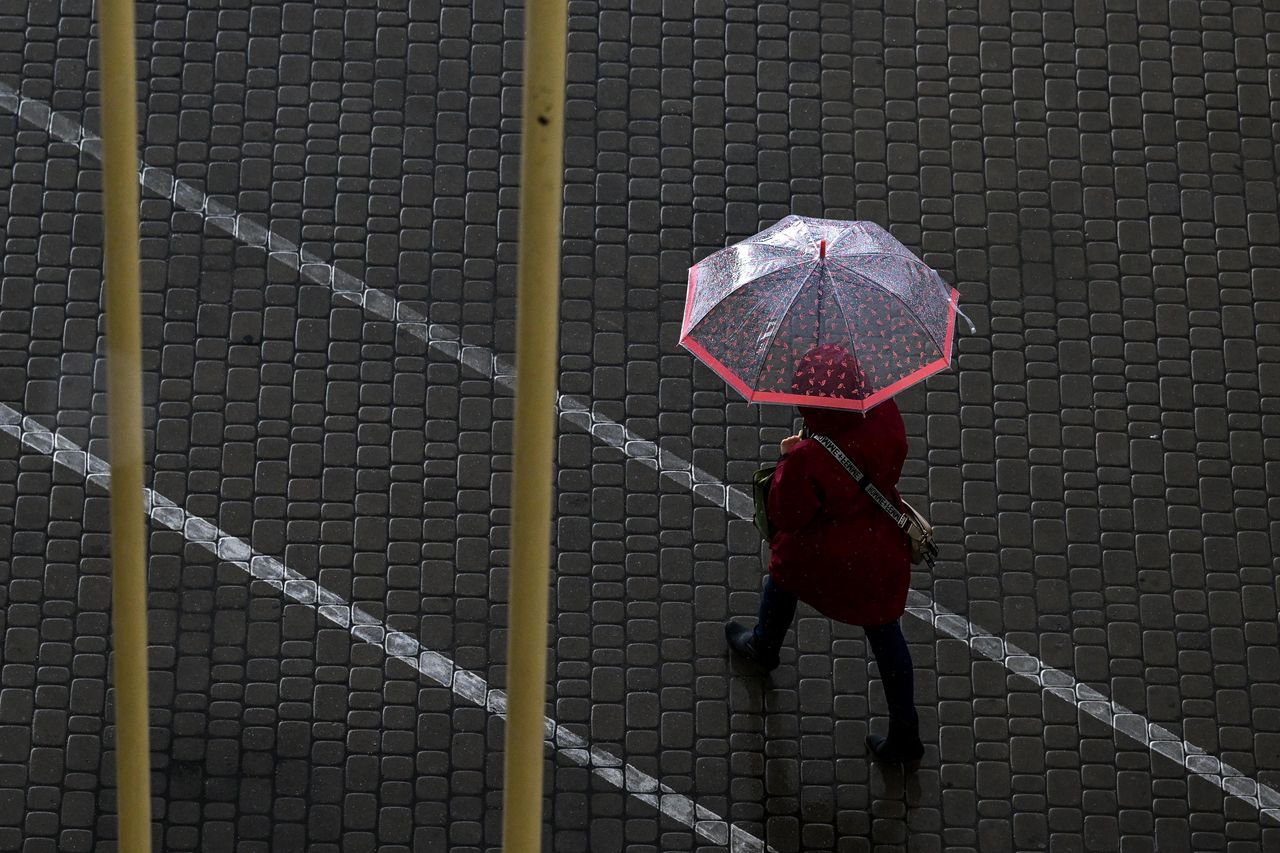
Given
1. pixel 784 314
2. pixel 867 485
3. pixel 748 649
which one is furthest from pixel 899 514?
pixel 748 649

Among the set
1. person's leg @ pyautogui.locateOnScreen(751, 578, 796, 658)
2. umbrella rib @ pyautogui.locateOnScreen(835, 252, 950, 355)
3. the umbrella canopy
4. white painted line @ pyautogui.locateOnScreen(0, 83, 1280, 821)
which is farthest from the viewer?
white painted line @ pyautogui.locateOnScreen(0, 83, 1280, 821)

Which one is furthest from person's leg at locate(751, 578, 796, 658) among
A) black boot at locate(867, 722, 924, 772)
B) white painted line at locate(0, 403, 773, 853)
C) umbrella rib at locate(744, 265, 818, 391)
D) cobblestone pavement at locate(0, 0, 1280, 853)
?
umbrella rib at locate(744, 265, 818, 391)

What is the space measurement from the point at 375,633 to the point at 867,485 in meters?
2.21

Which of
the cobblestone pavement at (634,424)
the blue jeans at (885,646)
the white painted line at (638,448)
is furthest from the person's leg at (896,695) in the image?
the white painted line at (638,448)

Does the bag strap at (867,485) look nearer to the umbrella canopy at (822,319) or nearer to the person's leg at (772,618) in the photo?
the umbrella canopy at (822,319)

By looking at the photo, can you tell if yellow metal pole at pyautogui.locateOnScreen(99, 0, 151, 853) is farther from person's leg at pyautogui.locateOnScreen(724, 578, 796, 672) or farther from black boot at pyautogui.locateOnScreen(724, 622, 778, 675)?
black boot at pyautogui.locateOnScreen(724, 622, 778, 675)

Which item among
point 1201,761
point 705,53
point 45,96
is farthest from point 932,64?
point 45,96

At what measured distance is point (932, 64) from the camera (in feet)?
25.5

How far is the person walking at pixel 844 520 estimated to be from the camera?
555 centimetres

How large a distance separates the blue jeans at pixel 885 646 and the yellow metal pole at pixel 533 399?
11.7 feet

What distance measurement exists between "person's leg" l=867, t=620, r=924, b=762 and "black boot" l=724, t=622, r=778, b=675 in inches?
16.3

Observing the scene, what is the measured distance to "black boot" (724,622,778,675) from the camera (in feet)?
21.6

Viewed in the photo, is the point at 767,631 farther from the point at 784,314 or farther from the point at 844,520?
the point at 784,314

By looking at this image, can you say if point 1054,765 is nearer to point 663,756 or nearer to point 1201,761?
point 1201,761
